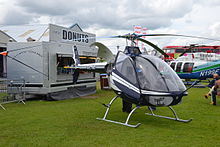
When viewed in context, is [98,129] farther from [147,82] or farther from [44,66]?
[44,66]

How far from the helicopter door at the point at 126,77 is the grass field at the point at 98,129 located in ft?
3.30

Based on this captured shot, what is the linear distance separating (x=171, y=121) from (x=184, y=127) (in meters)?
0.70

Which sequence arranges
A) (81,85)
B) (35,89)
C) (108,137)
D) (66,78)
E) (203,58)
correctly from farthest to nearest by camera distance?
(203,58) < (81,85) < (66,78) < (35,89) < (108,137)

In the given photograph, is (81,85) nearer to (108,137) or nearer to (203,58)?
(108,137)

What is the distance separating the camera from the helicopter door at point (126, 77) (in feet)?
20.1

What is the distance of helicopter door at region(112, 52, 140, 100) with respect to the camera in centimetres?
614

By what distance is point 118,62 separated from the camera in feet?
22.6

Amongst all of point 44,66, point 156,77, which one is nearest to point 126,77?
point 156,77

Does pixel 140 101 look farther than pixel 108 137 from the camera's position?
Yes

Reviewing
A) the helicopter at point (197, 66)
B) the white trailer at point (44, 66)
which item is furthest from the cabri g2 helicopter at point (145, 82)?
the helicopter at point (197, 66)

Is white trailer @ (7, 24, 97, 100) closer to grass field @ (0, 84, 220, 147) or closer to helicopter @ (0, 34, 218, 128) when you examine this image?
grass field @ (0, 84, 220, 147)

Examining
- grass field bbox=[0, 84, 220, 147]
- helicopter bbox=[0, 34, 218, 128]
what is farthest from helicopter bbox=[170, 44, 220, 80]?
helicopter bbox=[0, 34, 218, 128]

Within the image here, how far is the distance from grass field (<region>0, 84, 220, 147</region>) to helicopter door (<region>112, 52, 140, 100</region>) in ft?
3.30

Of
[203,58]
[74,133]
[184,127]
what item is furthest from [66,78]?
[203,58]
